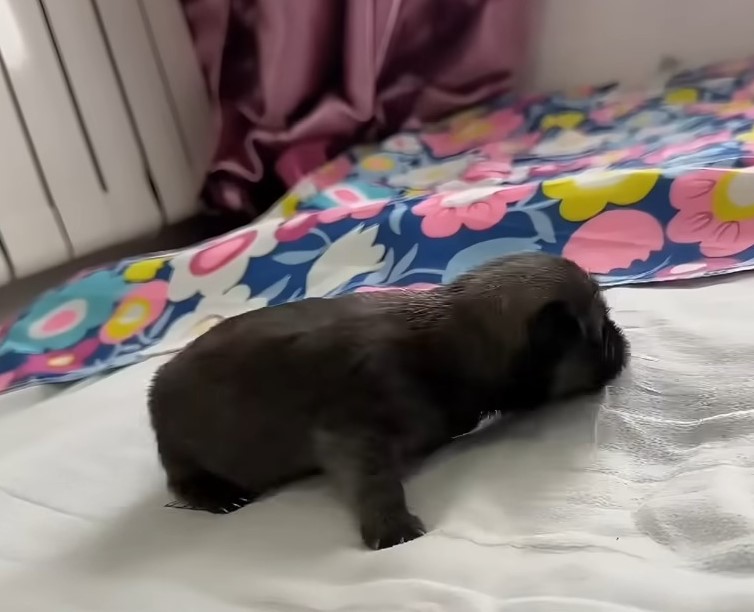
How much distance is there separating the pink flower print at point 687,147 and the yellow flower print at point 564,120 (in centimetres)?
30

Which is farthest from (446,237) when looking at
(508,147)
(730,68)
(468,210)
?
(730,68)

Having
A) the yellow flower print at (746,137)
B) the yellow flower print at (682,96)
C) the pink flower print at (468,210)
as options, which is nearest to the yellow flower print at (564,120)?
the yellow flower print at (682,96)

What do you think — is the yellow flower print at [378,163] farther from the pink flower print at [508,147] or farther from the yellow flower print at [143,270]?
the yellow flower print at [143,270]

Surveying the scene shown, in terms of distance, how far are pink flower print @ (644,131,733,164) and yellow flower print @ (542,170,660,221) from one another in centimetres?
17

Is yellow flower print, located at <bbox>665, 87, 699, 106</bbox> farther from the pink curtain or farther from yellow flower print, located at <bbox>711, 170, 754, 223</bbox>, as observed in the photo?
yellow flower print, located at <bbox>711, 170, 754, 223</bbox>

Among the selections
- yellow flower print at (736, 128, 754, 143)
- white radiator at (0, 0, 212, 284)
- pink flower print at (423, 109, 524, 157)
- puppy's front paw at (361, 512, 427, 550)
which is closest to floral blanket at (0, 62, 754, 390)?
yellow flower print at (736, 128, 754, 143)

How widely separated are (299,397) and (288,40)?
1044 mm

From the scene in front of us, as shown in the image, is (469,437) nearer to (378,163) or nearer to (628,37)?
(378,163)

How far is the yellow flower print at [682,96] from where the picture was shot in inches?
61.9

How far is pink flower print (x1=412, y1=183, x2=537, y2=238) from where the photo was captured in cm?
112

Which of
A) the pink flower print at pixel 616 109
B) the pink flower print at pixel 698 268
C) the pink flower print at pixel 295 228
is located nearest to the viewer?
the pink flower print at pixel 698 268

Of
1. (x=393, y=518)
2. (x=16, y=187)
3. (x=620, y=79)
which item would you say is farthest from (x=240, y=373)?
(x=620, y=79)

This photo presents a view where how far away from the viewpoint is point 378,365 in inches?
27.7

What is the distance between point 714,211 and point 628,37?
0.83m
